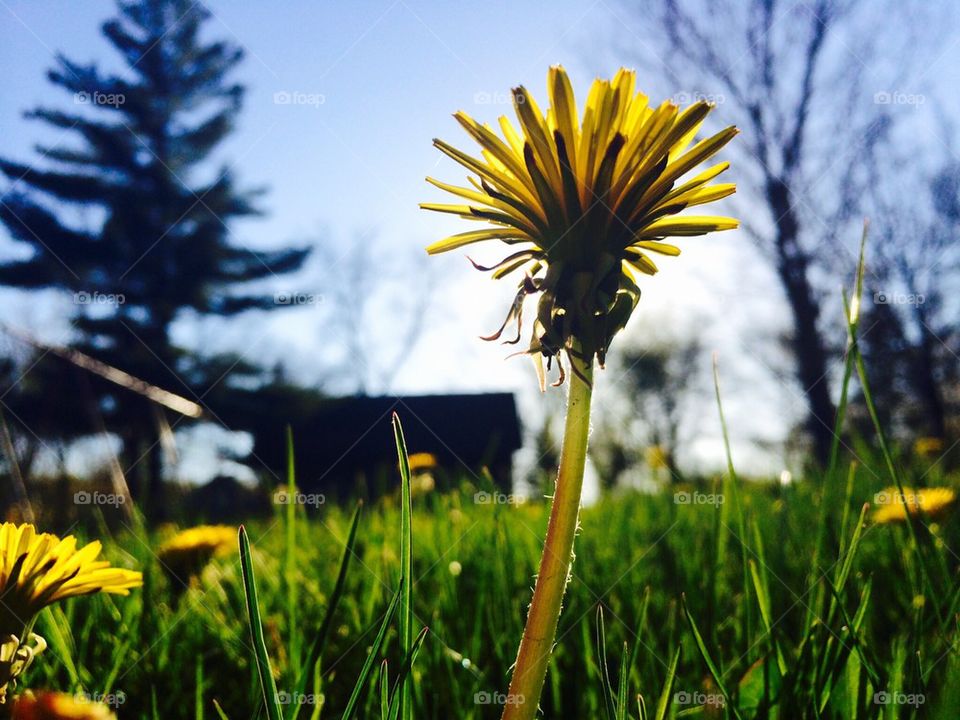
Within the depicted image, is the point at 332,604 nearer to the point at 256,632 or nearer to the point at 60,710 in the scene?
the point at 256,632

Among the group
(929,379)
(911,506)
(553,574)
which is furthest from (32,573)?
(929,379)

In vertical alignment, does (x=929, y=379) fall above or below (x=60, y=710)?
above

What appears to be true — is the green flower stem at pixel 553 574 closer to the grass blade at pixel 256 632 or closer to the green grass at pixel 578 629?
the green grass at pixel 578 629

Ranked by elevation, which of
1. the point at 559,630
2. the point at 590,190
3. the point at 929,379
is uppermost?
the point at 929,379

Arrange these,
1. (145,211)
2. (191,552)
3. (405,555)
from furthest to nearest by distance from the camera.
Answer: (145,211), (191,552), (405,555)

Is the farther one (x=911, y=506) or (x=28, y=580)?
(x=911, y=506)

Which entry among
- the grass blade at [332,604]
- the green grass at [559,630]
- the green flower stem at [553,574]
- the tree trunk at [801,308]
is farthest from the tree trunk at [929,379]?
the grass blade at [332,604]

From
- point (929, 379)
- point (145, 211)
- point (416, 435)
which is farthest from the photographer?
point (145, 211)
